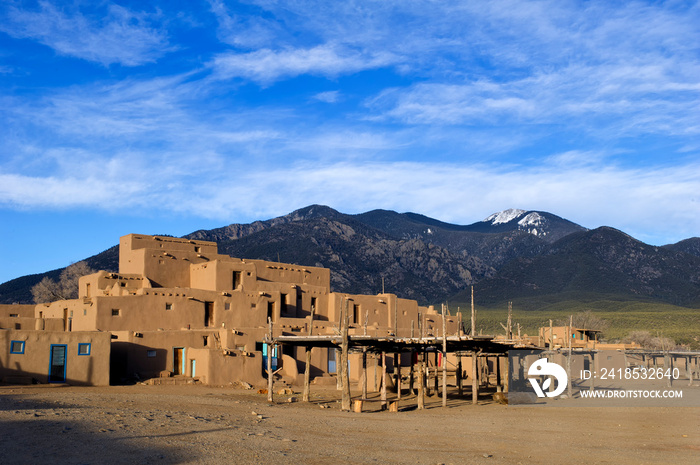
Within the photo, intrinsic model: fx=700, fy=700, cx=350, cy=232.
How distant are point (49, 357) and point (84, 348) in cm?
169

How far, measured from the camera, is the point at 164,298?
43250 millimetres

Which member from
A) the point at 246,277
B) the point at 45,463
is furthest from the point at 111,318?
the point at 45,463

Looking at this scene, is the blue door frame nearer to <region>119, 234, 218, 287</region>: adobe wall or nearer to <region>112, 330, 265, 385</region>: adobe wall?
<region>112, 330, 265, 385</region>: adobe wall

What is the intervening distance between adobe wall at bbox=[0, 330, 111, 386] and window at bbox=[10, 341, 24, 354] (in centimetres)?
10

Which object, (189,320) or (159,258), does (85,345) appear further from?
(159,258)

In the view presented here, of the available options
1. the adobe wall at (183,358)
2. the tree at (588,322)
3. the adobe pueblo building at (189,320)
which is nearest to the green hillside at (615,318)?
the tree at (588,322)

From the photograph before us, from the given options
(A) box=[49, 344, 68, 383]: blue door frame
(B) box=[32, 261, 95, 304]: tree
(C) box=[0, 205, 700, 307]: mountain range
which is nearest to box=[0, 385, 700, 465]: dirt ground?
(A) box=[49, 344, 68, 383]: blue door frame

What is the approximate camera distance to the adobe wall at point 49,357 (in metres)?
32.2

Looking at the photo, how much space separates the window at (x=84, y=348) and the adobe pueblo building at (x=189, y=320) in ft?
0.21

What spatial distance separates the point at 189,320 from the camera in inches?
1731

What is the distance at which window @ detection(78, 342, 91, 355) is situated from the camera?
34.0 m

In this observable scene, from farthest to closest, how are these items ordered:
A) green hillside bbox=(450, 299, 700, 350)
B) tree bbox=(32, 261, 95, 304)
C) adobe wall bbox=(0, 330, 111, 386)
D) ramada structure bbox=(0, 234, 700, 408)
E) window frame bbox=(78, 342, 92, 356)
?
green hillside bbox=(450, 299, 700, 350), tree bbox=(32, 261, 95, 304), window frame bbox=(78, 342, 92, 356), ramada structure bbox=(0, 234, 700, 408), adobe wall bbox=(0, 330, 111, 386)

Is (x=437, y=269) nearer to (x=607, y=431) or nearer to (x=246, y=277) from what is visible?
(x=246, y=277)

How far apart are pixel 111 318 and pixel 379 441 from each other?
83.8ft
